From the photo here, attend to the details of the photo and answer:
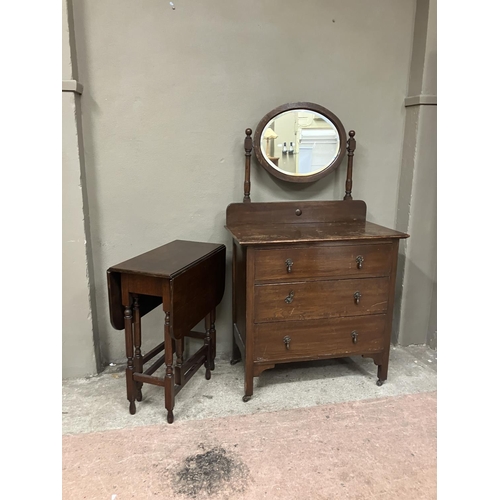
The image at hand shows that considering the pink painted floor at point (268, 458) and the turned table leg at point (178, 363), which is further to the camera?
the turned table leg at point (178, 363)

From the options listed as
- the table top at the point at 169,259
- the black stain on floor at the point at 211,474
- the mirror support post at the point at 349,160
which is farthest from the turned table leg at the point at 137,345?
the mirror support post at the point at 349,160

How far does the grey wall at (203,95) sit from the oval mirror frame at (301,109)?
92 millimetres

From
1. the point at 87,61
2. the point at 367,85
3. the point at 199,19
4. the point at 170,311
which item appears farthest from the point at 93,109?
the point at 367,85

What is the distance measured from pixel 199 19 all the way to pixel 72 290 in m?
1.59

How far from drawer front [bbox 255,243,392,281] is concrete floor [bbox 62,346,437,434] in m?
0.65

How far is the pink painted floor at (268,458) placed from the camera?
1.57m

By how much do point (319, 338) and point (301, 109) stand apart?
125 centimetres

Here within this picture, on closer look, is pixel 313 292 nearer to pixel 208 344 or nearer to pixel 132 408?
pixel 208 344

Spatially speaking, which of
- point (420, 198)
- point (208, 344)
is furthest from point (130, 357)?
point (420, 198)

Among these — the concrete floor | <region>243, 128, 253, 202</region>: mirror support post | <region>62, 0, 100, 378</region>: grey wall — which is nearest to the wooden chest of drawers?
the concrete floor

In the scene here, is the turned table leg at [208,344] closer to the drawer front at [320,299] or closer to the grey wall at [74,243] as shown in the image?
the drawer front at [320,299]

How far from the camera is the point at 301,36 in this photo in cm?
228

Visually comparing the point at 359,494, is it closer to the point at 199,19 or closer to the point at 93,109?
the point at 93,109

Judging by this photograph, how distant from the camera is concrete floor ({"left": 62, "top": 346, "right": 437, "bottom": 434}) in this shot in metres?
2.01
